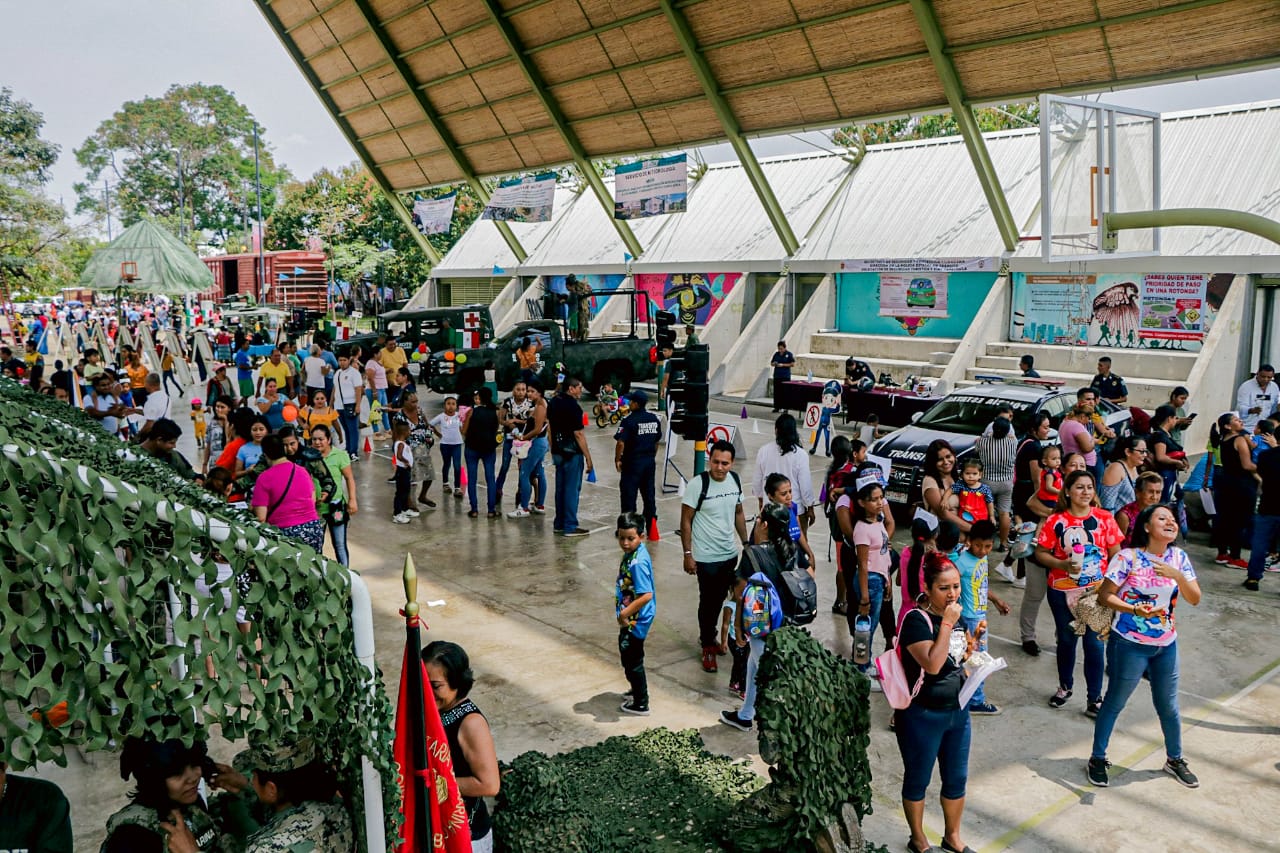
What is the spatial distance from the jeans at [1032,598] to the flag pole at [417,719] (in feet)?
17.8

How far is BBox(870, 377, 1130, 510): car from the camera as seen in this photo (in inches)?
456

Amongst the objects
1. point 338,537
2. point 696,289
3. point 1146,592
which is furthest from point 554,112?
point 1146,592

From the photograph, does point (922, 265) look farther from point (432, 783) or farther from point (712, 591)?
point (432, 783)

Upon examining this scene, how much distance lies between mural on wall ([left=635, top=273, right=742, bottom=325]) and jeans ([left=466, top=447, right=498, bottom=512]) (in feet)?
48.4

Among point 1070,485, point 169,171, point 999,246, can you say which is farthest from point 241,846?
point 169,171

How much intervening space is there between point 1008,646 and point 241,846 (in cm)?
645

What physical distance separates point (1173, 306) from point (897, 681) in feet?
59.4

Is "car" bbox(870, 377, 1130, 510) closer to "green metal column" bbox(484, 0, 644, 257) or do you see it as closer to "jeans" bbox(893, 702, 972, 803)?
"jeans" bbox(893, 702, 972, 803)

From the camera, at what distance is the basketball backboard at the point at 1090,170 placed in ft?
30.2

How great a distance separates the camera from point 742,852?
15.2ft

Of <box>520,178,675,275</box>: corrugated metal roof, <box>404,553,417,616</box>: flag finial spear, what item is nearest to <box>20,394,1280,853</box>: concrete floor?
<box>404,553,417,616</box>: flag finial spear

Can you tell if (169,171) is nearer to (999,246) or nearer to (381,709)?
(999,246)

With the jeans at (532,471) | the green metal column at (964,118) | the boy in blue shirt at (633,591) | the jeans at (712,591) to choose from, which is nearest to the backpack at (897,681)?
the boy in blue shirt at (633,591)

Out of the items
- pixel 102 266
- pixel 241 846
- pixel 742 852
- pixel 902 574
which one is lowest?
pixel 742 852
